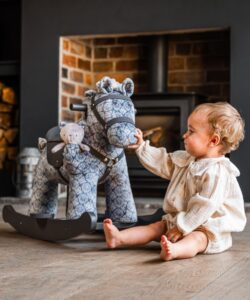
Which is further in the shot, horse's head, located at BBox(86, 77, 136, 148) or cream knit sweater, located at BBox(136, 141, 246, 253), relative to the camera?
horse's head, located at BBox(86, 77, 136, 148)

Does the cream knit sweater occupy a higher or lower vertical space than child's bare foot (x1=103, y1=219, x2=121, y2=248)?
higher

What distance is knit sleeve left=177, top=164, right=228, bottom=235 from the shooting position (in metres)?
1.69

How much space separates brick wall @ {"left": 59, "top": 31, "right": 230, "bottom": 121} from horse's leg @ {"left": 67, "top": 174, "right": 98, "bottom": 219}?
Result: 6.35 ft

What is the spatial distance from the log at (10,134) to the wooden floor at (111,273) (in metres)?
2.11

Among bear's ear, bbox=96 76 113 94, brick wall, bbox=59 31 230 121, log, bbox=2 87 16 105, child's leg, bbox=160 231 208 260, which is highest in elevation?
brick wall, bbox=59 31 230 121

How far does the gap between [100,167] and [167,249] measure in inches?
17.1

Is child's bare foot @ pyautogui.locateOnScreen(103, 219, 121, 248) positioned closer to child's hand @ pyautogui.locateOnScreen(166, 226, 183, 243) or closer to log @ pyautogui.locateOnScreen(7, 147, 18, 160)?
child's hand @ pyautogui.locateOnScreen(166, 226, 183, 243)

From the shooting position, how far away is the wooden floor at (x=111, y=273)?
4.11 feet

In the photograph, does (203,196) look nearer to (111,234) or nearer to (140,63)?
(111,234)

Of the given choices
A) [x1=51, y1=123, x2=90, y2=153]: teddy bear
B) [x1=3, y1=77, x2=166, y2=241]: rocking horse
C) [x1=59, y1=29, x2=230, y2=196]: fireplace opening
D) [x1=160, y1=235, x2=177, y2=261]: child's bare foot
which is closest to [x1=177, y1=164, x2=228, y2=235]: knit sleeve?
[x1=160, y1=235, x2=177, y2=261]: child's bare foot

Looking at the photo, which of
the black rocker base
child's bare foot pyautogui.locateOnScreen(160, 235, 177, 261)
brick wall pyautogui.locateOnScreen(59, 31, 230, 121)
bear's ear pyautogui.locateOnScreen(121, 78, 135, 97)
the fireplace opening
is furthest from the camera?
brick wall pyautogui.locateOnScreen(59, 31, 230, 121)

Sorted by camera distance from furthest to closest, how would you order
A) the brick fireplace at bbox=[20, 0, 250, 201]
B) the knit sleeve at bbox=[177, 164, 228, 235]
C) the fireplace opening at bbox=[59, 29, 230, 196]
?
the fireplace opening at bbox=[59, 29, 230, 196]
the brick fireplace at bbox=[20, 0, 250, 201]
the knit sleeve at bbox=[177, 164, 228, 235]

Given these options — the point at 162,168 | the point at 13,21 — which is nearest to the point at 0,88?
the point at 13,21

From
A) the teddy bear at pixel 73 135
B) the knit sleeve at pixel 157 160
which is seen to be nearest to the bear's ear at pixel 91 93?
the teddy bear at pixel 73 135
